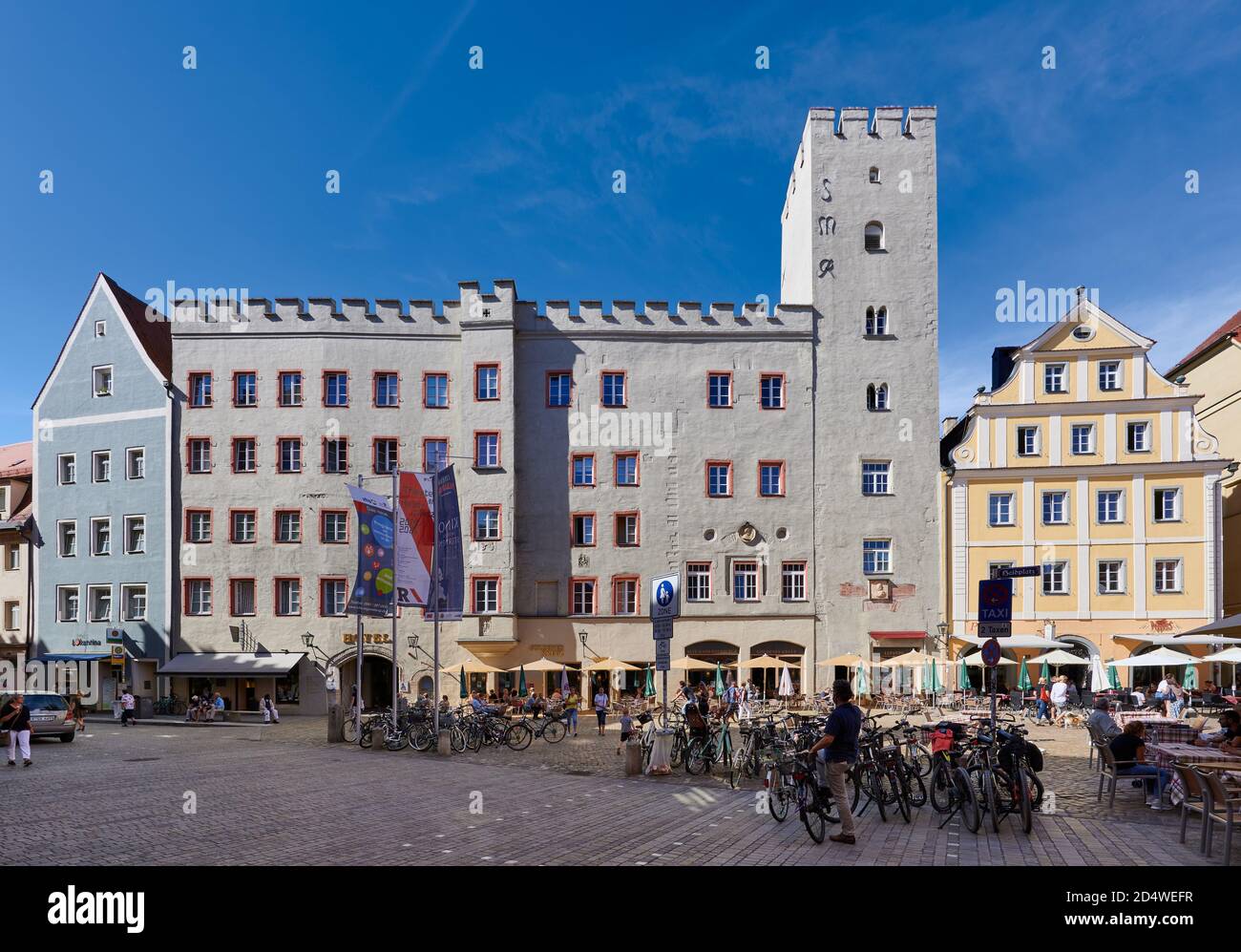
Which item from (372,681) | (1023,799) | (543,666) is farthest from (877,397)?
(1023,799)

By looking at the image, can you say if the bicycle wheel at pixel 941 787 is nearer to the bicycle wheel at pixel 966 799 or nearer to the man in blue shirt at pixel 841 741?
the bicycle wheel at pixel 966 799

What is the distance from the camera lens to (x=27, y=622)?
44875mm

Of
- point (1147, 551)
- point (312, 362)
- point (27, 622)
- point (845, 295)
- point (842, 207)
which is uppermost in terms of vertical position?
point (842, 207)

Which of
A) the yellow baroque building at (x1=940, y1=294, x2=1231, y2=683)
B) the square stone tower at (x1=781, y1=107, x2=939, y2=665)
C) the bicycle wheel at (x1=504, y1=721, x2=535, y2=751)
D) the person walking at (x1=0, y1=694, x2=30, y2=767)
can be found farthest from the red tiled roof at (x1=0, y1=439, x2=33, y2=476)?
the yellow baroque building at (x1=940, y1=294, x2=1231, y2=683)

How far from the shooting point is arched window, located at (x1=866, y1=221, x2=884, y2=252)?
44125mm

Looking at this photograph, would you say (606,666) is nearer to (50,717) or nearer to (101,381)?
(50,717)

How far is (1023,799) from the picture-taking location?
40.1ft

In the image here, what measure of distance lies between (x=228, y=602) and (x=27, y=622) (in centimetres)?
1055

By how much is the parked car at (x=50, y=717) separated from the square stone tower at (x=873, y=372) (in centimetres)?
2789

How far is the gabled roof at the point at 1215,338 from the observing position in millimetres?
47812

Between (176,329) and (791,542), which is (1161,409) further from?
(176,329)

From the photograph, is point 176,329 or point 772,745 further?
point 176,329
